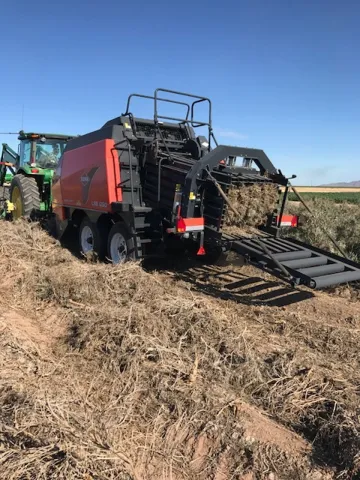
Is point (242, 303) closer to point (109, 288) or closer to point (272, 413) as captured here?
point (109, 288)

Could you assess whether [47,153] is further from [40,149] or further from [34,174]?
[34,174]

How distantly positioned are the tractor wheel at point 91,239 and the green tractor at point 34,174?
2.40 metres

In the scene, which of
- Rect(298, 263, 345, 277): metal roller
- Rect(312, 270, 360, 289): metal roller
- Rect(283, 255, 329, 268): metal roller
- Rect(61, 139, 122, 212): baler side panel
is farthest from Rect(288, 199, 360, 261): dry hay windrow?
Rect(61, 139, 122, 212): baler side panel

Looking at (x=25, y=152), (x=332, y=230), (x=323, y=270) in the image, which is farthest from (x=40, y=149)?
(x=323, y=270)

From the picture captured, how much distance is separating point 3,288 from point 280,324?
3.68 meters

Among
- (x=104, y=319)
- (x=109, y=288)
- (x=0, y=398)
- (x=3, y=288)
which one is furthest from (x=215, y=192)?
(x=0, y=398)

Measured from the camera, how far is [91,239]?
811cm

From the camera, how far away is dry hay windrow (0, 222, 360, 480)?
2.46 meters

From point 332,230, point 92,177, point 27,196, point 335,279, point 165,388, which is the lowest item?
point 165,388

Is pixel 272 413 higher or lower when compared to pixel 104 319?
lower

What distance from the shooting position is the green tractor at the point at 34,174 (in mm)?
10008

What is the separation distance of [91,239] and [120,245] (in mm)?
1276

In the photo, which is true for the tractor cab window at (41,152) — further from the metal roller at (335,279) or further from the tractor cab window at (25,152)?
the metal roller at (335,279)

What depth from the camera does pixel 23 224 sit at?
885 centimetres
